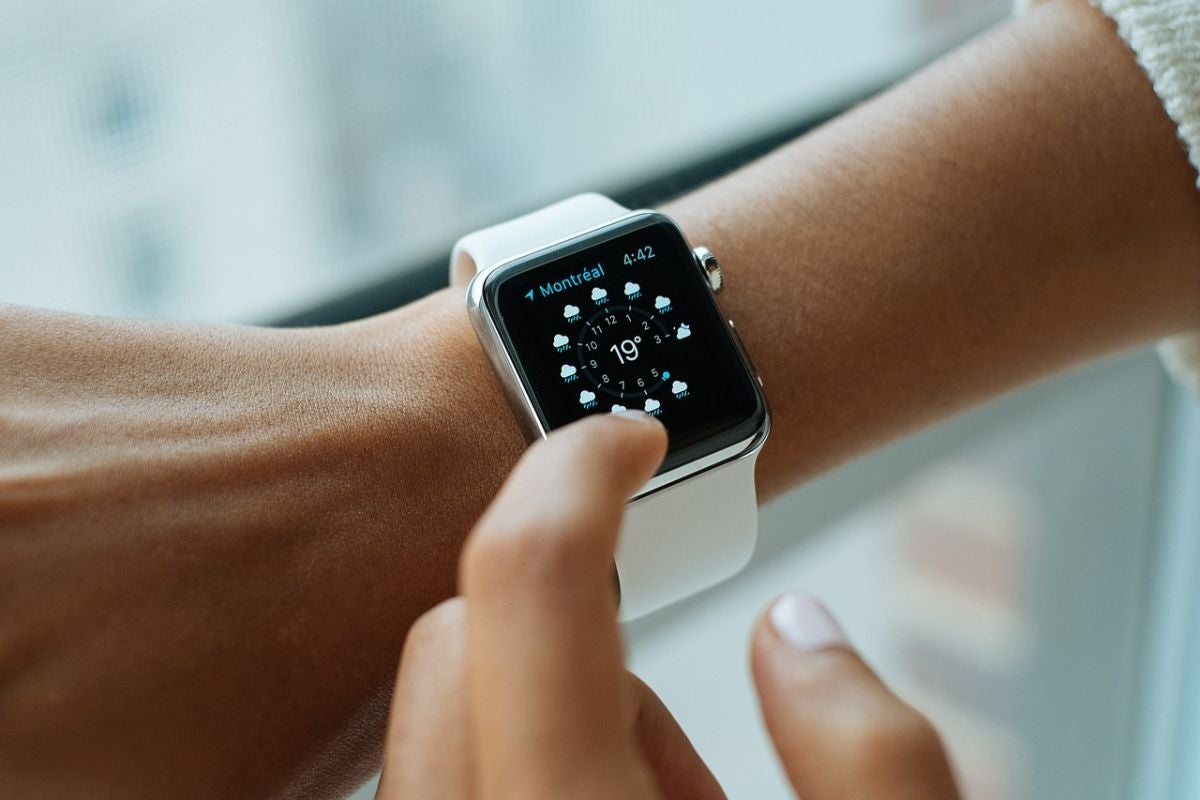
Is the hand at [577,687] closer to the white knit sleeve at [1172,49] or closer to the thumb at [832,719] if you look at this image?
the thumb at [832,719]

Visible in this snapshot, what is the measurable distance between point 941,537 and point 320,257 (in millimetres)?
759

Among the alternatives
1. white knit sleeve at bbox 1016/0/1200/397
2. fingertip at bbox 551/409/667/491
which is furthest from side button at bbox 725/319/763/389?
white knit sleeve at bbox 1016/0/1200/397

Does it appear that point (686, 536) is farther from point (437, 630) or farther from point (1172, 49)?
point (1172, 49)

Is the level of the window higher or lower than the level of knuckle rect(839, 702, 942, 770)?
higher

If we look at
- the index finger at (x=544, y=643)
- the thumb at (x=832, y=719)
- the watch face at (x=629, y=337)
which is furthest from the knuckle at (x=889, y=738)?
the watch face at (x=629, y=337)

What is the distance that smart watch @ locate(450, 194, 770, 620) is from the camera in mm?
691

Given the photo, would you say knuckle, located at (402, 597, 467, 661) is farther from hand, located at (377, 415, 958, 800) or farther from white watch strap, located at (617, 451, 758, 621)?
white watch strap, located at (617, 451, 758, 621)

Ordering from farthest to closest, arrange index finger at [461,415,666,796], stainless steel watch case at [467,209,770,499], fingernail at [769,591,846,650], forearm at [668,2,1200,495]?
forearm at [668,2,1200,495]
stainless steel watch case at [467,209,770,499]
fingernail at [769,591,846,650]
index finger at [461,415,666,796]

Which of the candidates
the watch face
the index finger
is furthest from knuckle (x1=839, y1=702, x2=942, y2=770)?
the watch face

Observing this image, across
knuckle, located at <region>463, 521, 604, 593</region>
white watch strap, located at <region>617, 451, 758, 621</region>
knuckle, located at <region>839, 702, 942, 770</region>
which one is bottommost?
white watch strap, located at <region>617, 451, 758, 621</region>

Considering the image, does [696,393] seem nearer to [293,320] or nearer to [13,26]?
[293,320]

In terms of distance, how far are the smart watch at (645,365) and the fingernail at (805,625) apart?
0.14 metres

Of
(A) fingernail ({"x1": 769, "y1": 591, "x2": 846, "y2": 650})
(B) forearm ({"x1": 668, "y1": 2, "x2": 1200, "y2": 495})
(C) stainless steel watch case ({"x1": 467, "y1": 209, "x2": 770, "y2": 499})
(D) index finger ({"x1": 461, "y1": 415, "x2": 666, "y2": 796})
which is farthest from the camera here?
(B) forearm ({"x1": 668, "y1": 2, "x2": 1200, "y2": 495})

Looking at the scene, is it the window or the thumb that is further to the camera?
the window
